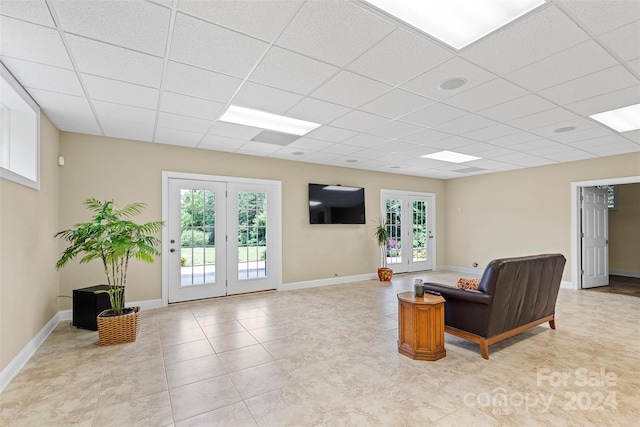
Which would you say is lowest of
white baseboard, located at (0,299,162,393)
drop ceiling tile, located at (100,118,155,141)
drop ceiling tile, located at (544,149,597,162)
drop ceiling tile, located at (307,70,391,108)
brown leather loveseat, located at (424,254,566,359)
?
white baseboard, located at (0,299,162,393)

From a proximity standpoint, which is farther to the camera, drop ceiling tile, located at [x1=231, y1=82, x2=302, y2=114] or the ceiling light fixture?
drop ceiling tile, located at [x1=231, y1=82, x2=302, y2=114]

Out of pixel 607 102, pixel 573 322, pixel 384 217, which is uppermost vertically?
pixel 607 102

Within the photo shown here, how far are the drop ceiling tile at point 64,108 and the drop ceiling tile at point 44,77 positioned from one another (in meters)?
0.15

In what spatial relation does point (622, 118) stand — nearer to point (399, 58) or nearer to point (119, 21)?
point (399, 58)

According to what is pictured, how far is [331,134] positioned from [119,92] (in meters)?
2.61

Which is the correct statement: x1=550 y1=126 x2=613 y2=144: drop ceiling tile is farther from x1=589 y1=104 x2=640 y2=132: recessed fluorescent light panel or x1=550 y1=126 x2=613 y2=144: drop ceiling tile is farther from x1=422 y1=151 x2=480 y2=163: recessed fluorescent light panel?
x1=422 y1=151 x2=480 y2=163: recessed fluorescent light panel

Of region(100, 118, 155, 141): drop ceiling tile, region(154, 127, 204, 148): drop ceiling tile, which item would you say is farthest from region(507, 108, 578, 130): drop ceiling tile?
region(100, 118, 155, 141): drop ceiling tile

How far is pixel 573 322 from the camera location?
398 centimetres

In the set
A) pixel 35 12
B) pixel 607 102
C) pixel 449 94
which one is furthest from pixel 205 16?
pixel 607 102

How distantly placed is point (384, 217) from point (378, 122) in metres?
3.92

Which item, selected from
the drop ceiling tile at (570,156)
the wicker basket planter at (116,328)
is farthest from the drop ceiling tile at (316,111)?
the drop ceiling tile at (570,156)

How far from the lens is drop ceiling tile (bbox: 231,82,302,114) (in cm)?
295

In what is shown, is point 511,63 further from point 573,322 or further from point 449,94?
point 573,322

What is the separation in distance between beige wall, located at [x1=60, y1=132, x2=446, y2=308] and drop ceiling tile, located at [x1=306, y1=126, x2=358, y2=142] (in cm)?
169
